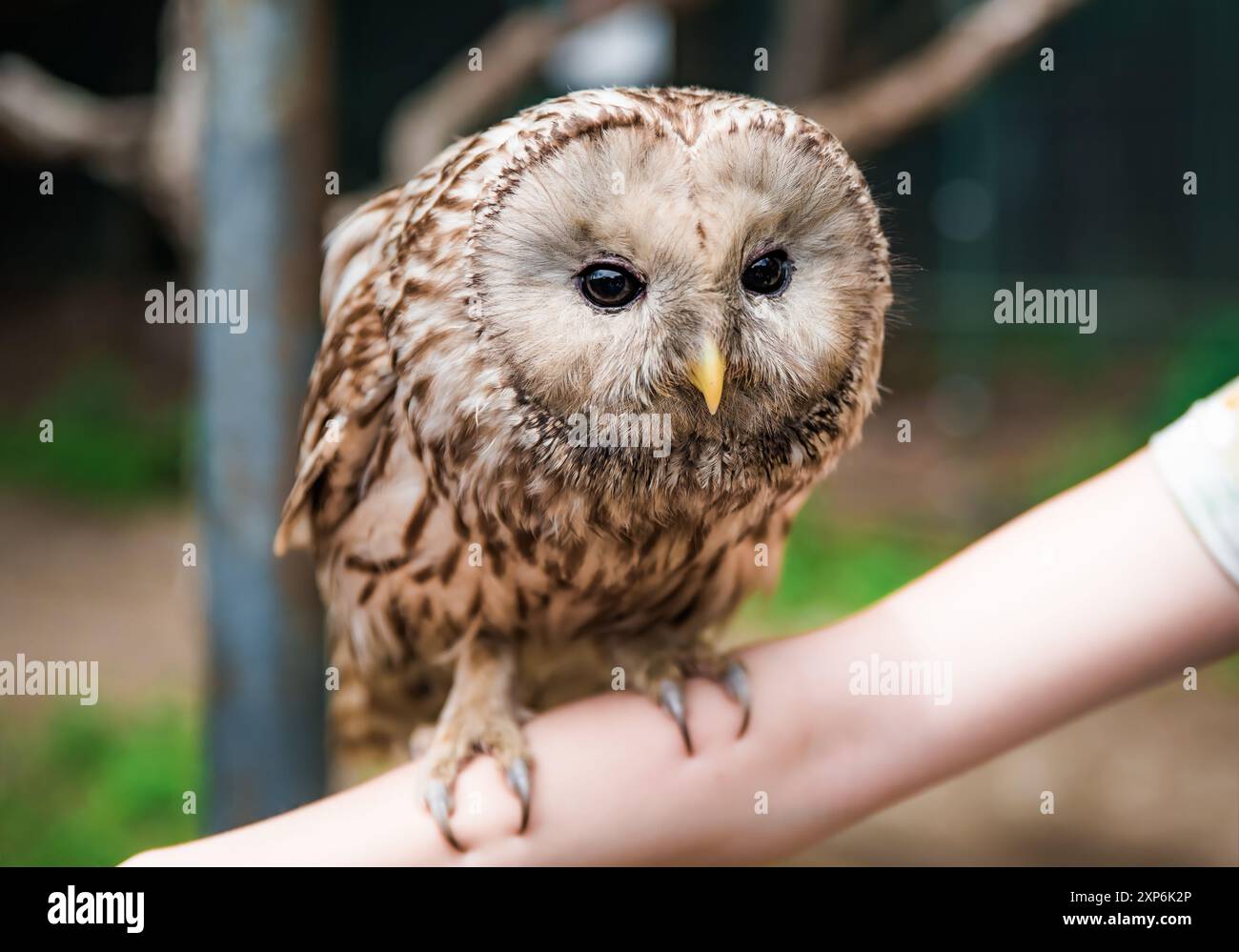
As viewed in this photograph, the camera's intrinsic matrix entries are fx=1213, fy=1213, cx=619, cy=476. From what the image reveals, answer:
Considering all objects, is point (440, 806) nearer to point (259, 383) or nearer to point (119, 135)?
point (259, 383)

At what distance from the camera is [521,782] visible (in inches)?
A: 45.8

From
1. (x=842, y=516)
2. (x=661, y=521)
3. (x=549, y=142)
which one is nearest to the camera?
(x=549, y=142)

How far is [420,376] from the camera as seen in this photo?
1173 mm

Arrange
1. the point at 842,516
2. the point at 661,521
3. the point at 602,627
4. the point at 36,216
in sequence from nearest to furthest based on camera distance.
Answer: the point at 661,521
the point at 602,627
the point at 842,516
the point at 36,216

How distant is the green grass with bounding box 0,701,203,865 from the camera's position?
2885 mm

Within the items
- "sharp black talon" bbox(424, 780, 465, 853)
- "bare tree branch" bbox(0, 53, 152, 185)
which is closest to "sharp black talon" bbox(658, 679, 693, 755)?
"sharp black talon" bbox(424, 780, 465, 853)

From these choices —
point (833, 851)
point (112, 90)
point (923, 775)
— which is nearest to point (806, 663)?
point (923, 775)

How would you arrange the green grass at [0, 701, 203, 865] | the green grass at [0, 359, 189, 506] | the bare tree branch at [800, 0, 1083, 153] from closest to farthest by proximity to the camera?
the bare tree branch at [800, 0, 1083, 153], the green grass at [0, 701, 203, 865], the green grass at [0, 359, 189, 506]

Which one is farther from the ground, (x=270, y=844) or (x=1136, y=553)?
(x=1136, y=553)

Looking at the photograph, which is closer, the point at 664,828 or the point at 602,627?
the point at 664,828

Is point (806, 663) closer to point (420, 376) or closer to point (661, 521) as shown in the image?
point (661, 521)

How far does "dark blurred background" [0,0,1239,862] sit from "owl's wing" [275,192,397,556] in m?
1.05

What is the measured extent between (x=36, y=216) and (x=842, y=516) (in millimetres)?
4564

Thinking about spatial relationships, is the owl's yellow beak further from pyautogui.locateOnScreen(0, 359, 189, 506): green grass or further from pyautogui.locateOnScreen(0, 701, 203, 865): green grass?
pyautogui.locateOnScreen(0, 359, 189, 506): green grass
